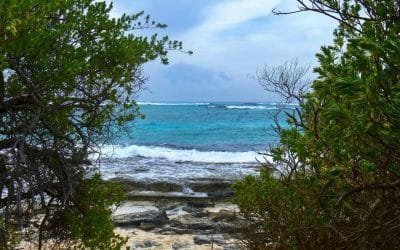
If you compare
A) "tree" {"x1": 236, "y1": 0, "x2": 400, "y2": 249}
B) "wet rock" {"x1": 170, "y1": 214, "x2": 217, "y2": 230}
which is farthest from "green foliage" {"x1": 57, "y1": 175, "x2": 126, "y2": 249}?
"wet rock" {"x1": 170, "y1": 214, "x2": 217, "y2": 230}

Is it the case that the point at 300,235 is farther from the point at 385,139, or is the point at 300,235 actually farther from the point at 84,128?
the point at 84,128

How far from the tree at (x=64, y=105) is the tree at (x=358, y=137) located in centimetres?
210

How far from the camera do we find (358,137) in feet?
9.12

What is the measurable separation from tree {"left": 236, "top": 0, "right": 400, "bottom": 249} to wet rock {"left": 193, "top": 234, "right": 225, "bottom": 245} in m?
5.65

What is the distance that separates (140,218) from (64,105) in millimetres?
8262

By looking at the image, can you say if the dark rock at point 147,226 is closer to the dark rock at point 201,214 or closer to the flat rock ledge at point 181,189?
the dark rock at point 201,214

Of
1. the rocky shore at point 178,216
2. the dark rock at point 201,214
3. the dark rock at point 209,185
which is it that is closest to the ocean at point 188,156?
the dark rock at point 209,185

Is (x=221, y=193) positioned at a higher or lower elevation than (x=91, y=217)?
lower

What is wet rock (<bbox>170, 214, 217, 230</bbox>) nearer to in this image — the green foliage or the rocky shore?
the rocky shore

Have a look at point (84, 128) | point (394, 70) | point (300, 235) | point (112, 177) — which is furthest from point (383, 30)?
point (112, 177)

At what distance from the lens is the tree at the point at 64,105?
4539 millimetres

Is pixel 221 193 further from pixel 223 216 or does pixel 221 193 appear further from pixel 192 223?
pixel 192 223

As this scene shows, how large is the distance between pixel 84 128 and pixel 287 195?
2.91 metres

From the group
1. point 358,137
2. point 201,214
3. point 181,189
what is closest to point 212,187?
point 181,189
